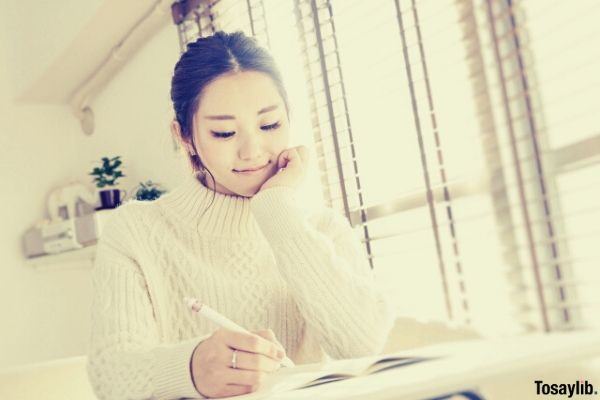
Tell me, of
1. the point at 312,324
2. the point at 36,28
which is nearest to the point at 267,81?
the point at 312,324

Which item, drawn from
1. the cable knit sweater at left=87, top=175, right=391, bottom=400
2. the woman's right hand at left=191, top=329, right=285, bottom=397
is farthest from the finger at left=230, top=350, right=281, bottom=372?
the cable knit sweater at left=87, top=175, right=391, bottom=400

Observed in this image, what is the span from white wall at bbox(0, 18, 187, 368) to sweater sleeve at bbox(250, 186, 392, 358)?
2185 mm

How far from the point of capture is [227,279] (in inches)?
50.1

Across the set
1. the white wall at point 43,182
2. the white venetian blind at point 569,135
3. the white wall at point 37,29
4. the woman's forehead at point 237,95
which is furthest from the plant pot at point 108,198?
the white venetian blind at point 569,135

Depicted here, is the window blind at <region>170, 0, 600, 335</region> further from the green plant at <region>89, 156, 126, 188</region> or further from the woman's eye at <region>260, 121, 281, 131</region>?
the green plant at <region>89, 156, 126, 188</region>

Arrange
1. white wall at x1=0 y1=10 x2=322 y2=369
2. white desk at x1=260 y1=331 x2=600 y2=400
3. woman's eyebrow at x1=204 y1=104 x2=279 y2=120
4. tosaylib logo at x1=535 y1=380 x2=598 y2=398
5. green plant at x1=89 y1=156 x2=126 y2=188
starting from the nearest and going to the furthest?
white desk at x1=260 y1=331 x2=600 y2=400, tosaylib logo at x1=535 y1=380 x2=598 y2=398, woman's eyebrow at x1=204 y1=104 x2=279 y2=120, green plant at x1=89 y1=156 x2=126 y2=188, white wall at x1=0 y1=10 x2=322 y2=369

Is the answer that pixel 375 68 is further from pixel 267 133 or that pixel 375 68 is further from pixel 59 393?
pixel 59 393

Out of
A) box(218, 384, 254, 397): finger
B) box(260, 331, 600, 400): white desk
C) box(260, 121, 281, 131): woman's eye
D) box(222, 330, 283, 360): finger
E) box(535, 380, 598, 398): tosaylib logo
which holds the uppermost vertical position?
box(260, 121, 281, 131): woman's eye

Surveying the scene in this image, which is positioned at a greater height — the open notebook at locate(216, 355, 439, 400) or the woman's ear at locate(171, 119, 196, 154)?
the woman's ear at locate(171, 119, 196, 154)

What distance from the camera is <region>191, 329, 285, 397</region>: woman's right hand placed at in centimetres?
83

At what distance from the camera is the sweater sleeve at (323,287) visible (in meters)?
1.16

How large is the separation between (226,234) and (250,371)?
503mm

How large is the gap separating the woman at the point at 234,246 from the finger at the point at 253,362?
270 millimetres

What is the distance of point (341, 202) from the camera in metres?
2.20
